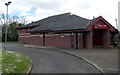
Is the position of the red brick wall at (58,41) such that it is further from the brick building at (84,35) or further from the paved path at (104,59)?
the paved path at (104,59)

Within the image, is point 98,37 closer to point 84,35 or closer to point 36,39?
point 84,35

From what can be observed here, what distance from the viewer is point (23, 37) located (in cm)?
3831

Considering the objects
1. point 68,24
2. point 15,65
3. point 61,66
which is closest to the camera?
point 15,65

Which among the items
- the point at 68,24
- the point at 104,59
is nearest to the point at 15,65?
the point at 104,59

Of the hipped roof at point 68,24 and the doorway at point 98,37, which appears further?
the doorway at point 98,37

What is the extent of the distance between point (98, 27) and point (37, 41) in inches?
492

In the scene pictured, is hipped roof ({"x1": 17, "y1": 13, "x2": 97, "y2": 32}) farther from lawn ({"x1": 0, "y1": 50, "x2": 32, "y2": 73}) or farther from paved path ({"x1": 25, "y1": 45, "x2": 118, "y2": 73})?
lawn ({"x1": 0, "y1": 50, "x2": 32, "y2": 73})

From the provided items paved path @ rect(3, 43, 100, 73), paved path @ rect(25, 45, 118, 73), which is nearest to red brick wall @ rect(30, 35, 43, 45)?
paved path @ rect(25, 45, 118, 73)

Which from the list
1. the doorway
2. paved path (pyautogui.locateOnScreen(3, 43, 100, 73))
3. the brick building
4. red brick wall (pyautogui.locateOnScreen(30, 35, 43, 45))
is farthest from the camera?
red brick wall (pyautogui.locateOnScreen(30, 35, 43, 45))

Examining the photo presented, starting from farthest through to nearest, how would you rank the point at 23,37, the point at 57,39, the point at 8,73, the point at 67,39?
the point at 23,37 < the point at 57,39 < the point at 67,39 < the point at 8,73

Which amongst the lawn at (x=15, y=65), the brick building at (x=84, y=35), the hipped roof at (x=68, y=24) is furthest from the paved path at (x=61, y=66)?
the hipped roof at (x=68, y=24)

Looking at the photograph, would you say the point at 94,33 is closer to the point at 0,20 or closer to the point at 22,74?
the point at 22,74

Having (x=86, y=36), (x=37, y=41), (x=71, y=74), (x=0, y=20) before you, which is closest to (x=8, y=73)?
(x=71, y=74)

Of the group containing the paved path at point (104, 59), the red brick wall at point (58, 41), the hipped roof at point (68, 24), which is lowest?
the paved path at point (104, 59)
